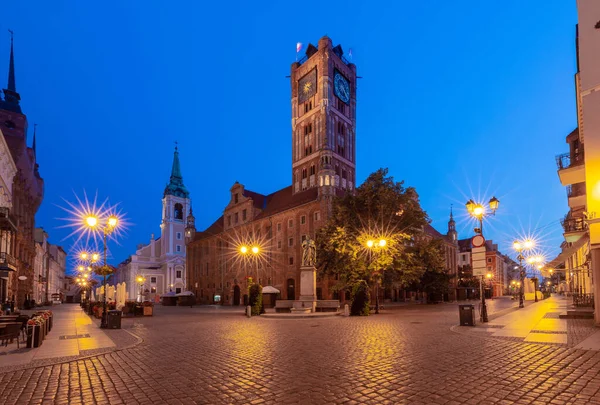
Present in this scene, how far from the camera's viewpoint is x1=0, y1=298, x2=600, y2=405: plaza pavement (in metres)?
6.98

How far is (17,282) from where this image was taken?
4684 cm

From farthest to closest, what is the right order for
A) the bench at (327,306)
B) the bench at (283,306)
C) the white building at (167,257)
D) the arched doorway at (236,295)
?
1. the white building at (167,257)
2. the arched doorway at (236,295)
3. the bench at (283,306)
4. the bench at (327,306)

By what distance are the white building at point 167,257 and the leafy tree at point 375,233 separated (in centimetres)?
7086

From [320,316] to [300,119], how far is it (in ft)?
146

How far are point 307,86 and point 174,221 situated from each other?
58643 mm

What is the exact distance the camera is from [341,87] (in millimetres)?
65500

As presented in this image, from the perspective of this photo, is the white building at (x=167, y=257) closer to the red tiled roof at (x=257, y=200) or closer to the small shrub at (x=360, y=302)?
the red tiled roof at (x=257, y=200)

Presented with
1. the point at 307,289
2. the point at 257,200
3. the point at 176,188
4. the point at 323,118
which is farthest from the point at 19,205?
the point at 176,188

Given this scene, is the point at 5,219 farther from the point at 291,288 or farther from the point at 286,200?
the point at 286,200

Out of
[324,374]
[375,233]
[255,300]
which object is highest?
[375,233]

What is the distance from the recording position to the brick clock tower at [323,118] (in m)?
61.2

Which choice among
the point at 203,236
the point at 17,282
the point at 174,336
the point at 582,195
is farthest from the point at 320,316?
the point at 203,236

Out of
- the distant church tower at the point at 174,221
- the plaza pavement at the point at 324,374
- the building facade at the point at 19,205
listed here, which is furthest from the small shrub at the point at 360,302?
the distant church tower at the point at 174,221

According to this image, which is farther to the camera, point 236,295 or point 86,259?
point 236,295
